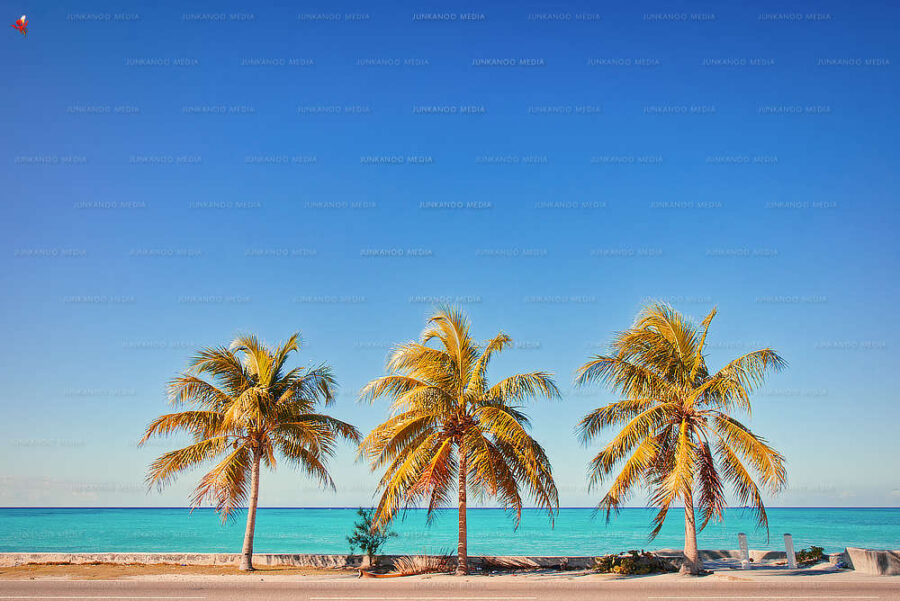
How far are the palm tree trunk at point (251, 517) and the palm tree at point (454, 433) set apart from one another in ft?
10.8

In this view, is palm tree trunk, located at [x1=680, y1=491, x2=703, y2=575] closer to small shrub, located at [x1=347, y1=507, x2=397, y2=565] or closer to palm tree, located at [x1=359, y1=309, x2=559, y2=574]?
palm tree, located at [x1=359, y1=309, x2=559, y2=574]

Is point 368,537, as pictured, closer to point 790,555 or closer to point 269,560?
point 269,560

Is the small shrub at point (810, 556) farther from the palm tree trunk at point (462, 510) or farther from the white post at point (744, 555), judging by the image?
the palm tree trunk at point (462, 510)

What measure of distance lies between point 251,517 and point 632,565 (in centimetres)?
1121

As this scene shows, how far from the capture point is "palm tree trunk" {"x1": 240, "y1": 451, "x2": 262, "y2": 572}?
57.5ft

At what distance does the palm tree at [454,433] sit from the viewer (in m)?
16.9

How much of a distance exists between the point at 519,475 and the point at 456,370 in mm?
3523

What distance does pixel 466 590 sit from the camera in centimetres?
1412

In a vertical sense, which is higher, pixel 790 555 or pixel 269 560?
pixel 790 555

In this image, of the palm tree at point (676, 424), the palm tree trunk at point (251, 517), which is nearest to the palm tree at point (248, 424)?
the palm tree trunk at point (251, 517)

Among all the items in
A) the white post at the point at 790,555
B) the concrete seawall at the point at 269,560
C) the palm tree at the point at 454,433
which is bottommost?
the concrete seawall at the point at 269,560

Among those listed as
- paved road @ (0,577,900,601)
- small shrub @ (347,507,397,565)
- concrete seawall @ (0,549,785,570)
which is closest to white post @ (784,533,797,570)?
paved road @ (0,577,900,601)

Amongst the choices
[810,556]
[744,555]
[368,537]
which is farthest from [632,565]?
[368,537]

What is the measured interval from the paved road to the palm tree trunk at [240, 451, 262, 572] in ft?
7.27
